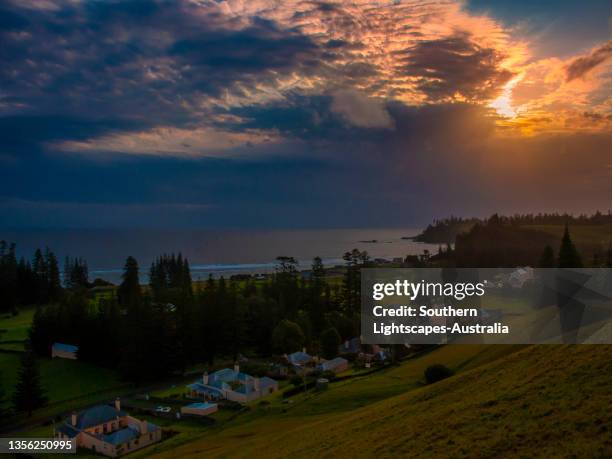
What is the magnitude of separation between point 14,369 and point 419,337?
122ft

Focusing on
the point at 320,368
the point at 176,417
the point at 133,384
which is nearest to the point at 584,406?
the point at 176,417

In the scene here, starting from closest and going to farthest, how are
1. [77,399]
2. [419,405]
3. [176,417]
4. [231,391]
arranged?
[419,405] < [176,417] < [231,391] < [77,399]

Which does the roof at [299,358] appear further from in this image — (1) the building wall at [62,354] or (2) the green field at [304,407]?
(1) the building wall at [62,354]

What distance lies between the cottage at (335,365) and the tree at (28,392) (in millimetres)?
21013

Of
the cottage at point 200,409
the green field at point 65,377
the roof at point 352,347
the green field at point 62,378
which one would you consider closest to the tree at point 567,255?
the roof at point 352,347

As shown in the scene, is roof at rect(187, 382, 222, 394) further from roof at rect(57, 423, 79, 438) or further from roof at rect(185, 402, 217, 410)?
roof at rect(57, 423, 79, 438)

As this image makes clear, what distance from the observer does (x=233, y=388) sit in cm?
3325

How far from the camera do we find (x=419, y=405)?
16609mm

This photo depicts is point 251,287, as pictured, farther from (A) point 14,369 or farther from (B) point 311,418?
(B) point 311,418

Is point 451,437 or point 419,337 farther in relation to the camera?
point 419,337

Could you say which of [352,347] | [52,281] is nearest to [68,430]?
[352,347]

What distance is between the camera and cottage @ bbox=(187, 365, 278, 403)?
106ft

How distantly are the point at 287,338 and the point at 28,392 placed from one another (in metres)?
22.1

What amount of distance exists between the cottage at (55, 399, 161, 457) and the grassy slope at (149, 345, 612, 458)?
16.8 ft
